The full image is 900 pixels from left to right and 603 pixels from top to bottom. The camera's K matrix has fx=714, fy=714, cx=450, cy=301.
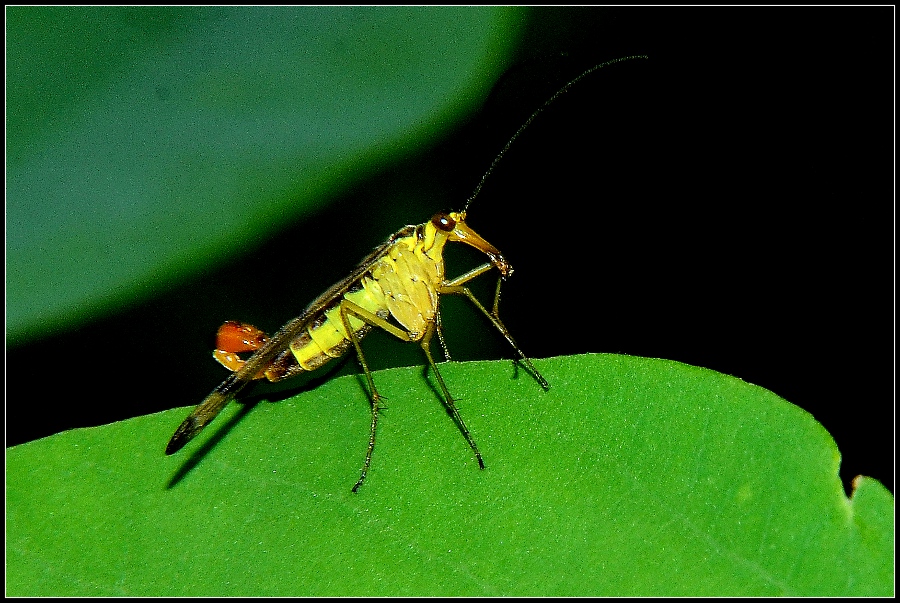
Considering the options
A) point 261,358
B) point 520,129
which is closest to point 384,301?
point 261,358

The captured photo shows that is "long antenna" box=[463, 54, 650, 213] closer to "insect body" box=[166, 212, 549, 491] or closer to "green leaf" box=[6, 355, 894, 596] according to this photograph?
"insect body" box=[166, 212, 549, 491]

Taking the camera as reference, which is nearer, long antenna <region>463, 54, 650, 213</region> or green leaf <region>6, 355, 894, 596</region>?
green leaf <region>6, 355, 894, 596</region>

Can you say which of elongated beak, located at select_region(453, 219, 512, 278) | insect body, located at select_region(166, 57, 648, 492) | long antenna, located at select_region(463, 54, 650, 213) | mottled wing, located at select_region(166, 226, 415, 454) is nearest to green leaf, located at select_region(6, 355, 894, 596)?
mottled wing, located at select_region(166, 226, 415, 454)

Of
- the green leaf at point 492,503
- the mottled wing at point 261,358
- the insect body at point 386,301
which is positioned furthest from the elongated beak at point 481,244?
the green leaf at point 492,503

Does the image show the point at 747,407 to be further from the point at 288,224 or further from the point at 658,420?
the point at 288,224

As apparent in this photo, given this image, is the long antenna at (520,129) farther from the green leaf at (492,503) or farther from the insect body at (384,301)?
the green leaf at (492,503)

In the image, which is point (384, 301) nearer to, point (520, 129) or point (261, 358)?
point (261, 358)
